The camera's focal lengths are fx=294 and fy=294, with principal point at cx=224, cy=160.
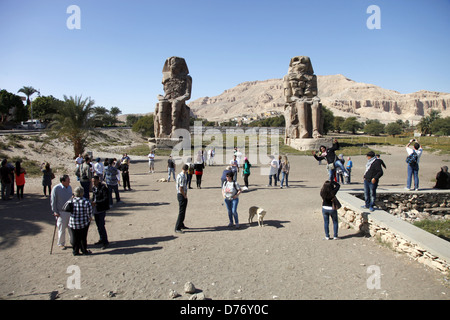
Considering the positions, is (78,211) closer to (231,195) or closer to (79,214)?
(79,214)

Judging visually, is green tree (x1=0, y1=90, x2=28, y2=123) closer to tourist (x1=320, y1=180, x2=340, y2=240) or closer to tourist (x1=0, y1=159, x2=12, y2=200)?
tourist (x1=0, y1=159, x2=12, y2=200)

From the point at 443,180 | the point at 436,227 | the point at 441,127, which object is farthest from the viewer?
the point at 441,127

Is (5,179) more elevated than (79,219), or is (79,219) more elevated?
(5,179)

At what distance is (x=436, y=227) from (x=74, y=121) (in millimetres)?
20411

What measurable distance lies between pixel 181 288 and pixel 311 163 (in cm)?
1695

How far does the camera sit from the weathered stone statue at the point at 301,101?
86.6ft

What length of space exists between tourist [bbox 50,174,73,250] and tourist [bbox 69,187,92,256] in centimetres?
31

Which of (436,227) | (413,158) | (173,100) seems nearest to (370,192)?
(436,227)

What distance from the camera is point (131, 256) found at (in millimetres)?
5598

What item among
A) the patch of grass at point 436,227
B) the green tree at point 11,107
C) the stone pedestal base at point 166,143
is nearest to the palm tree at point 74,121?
the stone pedestal base at point 166,143

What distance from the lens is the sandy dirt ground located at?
439 centimetres

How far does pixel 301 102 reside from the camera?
87.1 feet

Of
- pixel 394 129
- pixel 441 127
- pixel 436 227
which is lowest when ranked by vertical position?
pixel 436 227
